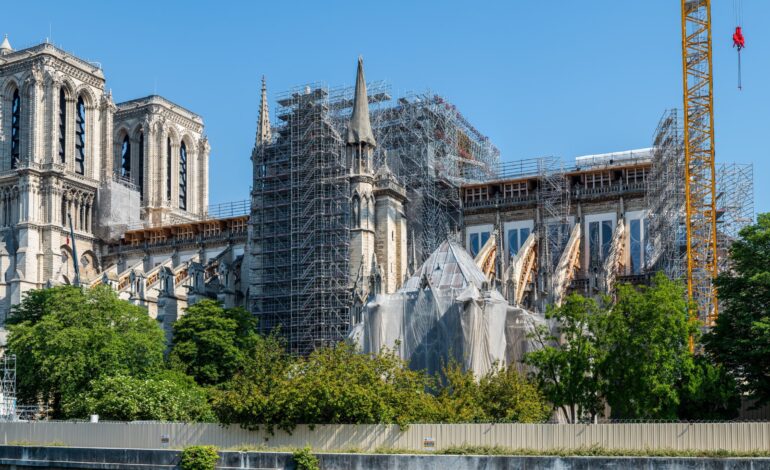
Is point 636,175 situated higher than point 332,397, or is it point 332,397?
point 636,175

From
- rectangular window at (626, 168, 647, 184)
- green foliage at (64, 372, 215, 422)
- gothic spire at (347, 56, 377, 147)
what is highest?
gothic spire at (347, 56, 377, 147)

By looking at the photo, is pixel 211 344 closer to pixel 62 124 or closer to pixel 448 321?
pixel 448 321

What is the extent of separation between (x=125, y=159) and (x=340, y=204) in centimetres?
4230

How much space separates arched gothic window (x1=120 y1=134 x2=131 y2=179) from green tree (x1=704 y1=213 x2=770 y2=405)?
2651 inches

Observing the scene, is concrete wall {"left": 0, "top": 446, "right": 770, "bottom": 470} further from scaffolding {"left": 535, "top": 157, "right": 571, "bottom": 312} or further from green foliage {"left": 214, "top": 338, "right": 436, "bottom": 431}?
scaffolding {"left": 535, "top": 157, "right": 571, "bottom": 312}

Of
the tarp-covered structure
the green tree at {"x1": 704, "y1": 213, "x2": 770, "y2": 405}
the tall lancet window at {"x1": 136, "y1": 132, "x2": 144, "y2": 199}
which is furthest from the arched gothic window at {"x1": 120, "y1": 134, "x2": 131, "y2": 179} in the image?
the green tree at {"x1": 704, "y1": 213, "x2": 770, "y2": 405}

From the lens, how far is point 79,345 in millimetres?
57656

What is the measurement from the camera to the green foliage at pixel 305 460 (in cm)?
3744

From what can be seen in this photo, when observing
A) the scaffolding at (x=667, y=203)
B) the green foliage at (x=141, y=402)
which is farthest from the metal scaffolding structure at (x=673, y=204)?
the green foliage at (x=141, y=402)

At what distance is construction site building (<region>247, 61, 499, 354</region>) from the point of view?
66625 millimetres

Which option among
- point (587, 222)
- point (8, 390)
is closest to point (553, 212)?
point (587, 222)

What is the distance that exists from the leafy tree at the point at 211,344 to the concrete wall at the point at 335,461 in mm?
20106

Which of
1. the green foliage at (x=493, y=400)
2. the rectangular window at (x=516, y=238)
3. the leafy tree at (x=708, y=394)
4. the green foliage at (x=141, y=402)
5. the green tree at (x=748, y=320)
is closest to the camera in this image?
the green foliage at (x=493, y=400)

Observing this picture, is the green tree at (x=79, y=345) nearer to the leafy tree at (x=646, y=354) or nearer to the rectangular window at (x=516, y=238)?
the rectangular window at (x=516, y=238)
